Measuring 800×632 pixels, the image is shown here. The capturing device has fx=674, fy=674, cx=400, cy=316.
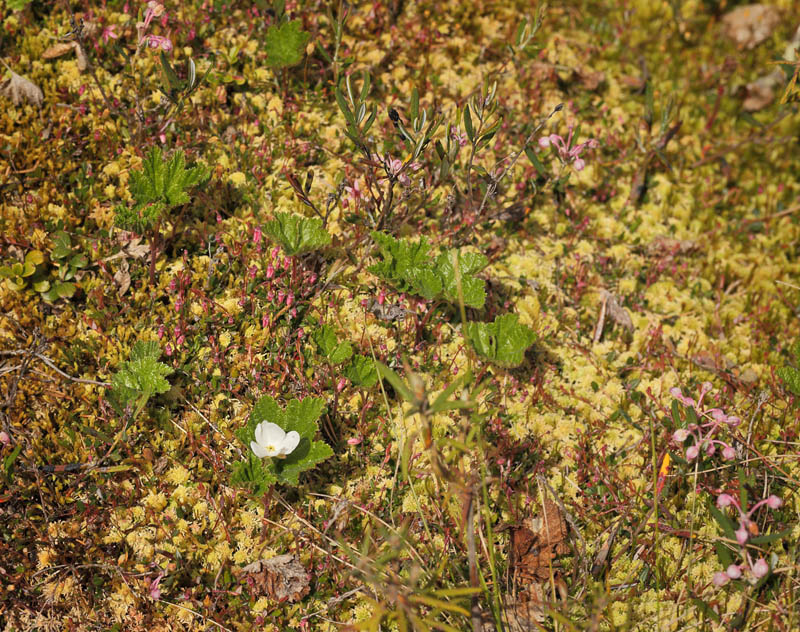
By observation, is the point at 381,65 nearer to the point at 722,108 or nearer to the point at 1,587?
the point at 722,108

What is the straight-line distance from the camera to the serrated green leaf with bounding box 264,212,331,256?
4.48m

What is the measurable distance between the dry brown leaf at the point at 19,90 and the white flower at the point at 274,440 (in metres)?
3.27

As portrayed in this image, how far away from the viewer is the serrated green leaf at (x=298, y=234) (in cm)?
448

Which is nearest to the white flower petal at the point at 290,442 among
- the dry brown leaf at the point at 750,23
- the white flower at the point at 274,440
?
the white flower at the point at 274,440

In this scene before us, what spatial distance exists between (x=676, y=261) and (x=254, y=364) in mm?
3544

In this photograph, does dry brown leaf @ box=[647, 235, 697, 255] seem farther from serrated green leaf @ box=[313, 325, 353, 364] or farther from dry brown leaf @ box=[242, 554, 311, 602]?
dry brown leaf @ box=[242, 554, 311, 602]

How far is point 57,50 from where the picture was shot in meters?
5.36

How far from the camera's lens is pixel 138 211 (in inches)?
176

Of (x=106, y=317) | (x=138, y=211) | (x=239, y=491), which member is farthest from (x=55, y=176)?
(x=239, y=491)

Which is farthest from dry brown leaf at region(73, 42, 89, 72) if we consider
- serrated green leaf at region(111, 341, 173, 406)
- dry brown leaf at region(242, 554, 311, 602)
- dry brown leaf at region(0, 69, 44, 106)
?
dry brown leaf at region(242, 554, 311, 602)

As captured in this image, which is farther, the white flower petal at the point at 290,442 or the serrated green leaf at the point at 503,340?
the serrated green leaf at the point at 503,340

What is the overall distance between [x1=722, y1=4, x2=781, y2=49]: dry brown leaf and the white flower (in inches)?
252

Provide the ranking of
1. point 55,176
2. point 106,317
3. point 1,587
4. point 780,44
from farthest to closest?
point 780,44 → point 55,176 → point 106,317 → point 1,587

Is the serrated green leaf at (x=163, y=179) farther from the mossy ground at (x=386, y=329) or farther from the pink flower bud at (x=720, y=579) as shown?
the pink flower bud at (x=720, y=579)
